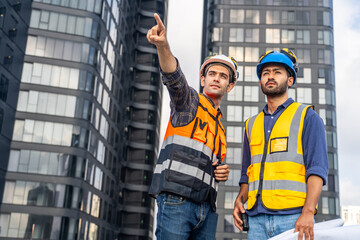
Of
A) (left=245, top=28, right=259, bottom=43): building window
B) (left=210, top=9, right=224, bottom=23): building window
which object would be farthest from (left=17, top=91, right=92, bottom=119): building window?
(left=245, top=28, right=259, bottom=43): building window

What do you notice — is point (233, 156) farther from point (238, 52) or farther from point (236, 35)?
point (236, 35)

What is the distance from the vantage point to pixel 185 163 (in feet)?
12.5

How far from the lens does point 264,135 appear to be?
400 centimetres

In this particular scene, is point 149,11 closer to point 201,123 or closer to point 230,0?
point 230,0

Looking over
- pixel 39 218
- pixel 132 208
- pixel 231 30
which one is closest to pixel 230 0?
pixel 231 30

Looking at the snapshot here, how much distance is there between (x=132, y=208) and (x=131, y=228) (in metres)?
3.08

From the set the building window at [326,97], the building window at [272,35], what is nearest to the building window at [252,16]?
the building window at [272,35]

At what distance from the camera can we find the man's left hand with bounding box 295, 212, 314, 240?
3098 millimetres

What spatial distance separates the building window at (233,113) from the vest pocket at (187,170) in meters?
63.8

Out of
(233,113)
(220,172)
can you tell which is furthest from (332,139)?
(220,172)

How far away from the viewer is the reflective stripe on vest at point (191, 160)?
12.3ft

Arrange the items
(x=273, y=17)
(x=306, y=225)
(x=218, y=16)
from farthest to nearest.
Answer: (x=218, y=16)
(x=273, y=17)
(x=306, y=225)

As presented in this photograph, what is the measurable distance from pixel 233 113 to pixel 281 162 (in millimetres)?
64644

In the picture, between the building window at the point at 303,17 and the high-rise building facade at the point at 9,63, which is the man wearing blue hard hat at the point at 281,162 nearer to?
the high-rise building facade at the point at 9,63
